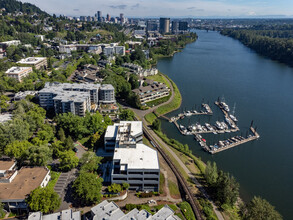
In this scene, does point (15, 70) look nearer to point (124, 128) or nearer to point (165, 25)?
point (124, 128)

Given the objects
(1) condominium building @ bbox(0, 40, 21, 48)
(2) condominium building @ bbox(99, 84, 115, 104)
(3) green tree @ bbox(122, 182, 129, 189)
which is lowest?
(3) green tree @ bbox(122, 182, 129, 189)

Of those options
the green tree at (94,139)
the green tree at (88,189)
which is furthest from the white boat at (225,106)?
the green tree at (88,189)

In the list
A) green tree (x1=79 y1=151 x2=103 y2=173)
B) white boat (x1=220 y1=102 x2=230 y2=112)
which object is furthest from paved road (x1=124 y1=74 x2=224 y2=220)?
white boat (x1=220 y1=102 x2=230 y2=112)

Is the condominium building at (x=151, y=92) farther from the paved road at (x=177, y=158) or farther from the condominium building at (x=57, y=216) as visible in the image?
the condominium building at (x=57, y=216)

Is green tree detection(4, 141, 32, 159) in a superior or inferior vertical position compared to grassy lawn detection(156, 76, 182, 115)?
superior

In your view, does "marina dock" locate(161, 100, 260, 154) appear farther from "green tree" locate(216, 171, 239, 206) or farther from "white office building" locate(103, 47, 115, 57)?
"white office building" locate(103, 47, 115, 57)

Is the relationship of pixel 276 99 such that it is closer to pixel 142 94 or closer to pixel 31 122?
pixel 142 94

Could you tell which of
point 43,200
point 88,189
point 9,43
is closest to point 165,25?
point 9,43
